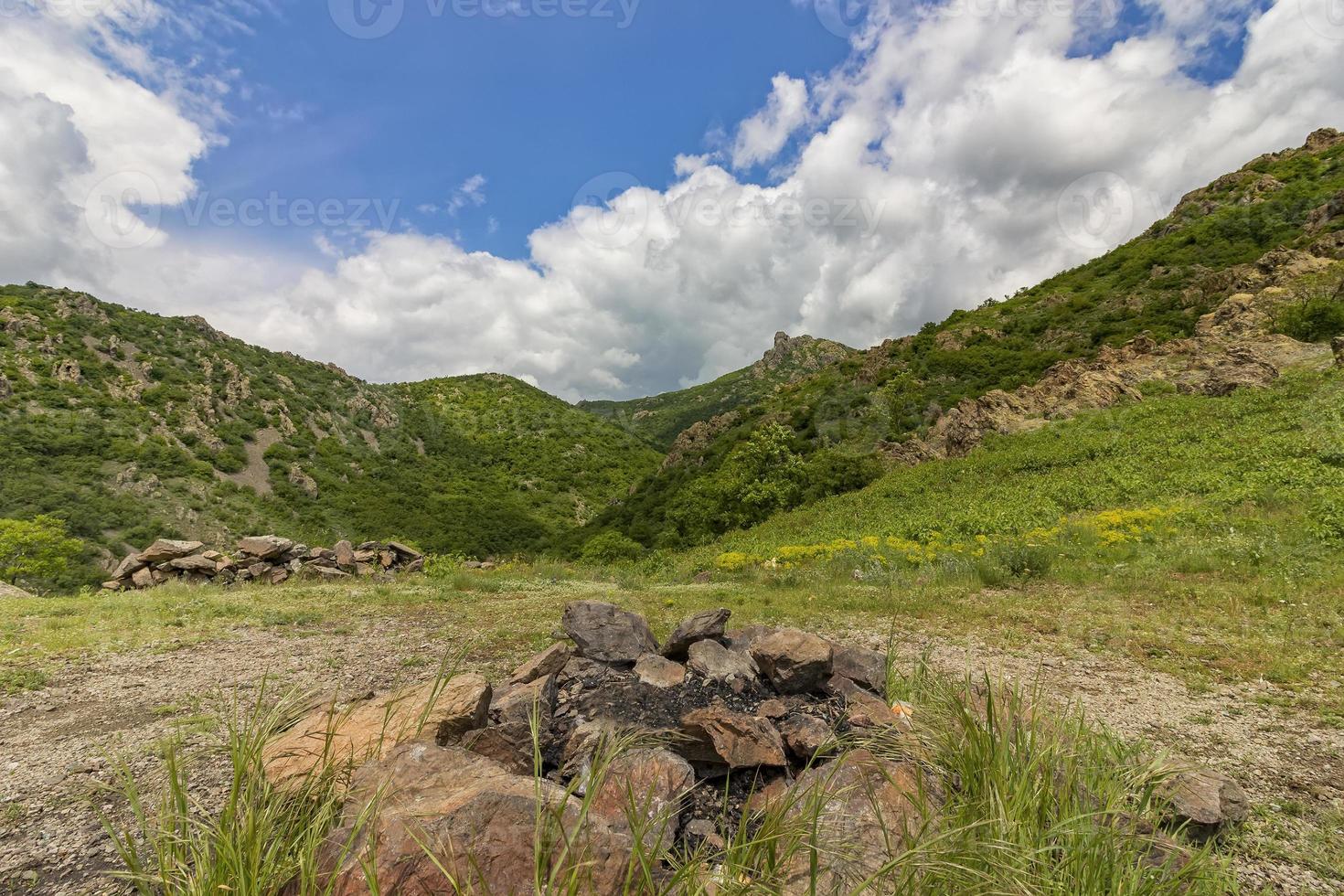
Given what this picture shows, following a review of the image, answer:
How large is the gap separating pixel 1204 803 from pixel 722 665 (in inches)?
151

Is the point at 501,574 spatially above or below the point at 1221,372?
below

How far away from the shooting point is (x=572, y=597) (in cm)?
1419

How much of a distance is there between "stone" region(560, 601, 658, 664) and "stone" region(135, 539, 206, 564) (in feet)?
59.3

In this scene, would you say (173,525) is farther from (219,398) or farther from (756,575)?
(756,575)

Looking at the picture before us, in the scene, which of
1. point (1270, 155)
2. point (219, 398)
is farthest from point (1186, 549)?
point (219, 398)

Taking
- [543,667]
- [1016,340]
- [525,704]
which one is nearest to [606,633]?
[543,667]

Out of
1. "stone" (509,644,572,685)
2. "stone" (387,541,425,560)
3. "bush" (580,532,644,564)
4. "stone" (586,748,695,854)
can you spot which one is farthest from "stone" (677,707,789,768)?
"bush" (580,532,644,564)

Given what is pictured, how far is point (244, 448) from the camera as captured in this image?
181 feet

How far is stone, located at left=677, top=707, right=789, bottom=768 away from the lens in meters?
4.05

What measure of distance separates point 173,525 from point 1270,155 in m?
99.4

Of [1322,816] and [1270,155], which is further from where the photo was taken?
[1270,155]

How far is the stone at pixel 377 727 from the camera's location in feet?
11.5

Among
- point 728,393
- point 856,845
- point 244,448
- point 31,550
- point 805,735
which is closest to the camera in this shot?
point 856,845

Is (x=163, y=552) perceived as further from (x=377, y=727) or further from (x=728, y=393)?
(x=728, y=393)
